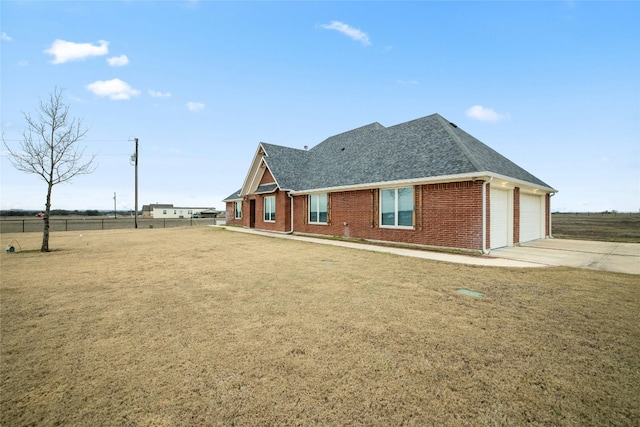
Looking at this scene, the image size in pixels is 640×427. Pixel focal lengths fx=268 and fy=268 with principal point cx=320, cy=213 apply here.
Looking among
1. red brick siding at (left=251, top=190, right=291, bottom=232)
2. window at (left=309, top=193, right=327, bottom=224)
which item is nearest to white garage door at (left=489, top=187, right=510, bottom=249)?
window at (left=309, top=193, right=327, bottom=224)

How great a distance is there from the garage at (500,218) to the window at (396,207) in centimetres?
350

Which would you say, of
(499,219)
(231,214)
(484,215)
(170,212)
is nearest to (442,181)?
(484,215)

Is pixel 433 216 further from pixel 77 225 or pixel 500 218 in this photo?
pixel 77 225

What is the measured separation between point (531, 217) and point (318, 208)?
43.7ft

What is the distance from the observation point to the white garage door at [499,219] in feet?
39.5

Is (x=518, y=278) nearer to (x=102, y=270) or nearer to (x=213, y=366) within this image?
(x=213, y=366)

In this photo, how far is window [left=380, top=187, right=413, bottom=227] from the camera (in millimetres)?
13641

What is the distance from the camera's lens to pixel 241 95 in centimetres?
2253

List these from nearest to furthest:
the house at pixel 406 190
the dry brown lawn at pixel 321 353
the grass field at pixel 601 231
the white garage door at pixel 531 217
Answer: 1. the dry brown lawn at pixel 321 353
2. the house at pixel 406 190
3. the white garage door at pixel 531 217
4. the grass field at pixel 601 231

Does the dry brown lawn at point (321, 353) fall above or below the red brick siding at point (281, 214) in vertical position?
below

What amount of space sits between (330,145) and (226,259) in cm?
1675

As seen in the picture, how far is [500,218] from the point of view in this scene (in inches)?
499

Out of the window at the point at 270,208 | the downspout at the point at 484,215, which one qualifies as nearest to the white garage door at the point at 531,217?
the downspout at the point at 484,215

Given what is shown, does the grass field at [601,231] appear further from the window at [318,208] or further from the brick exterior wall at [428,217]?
the window at [318,208]
